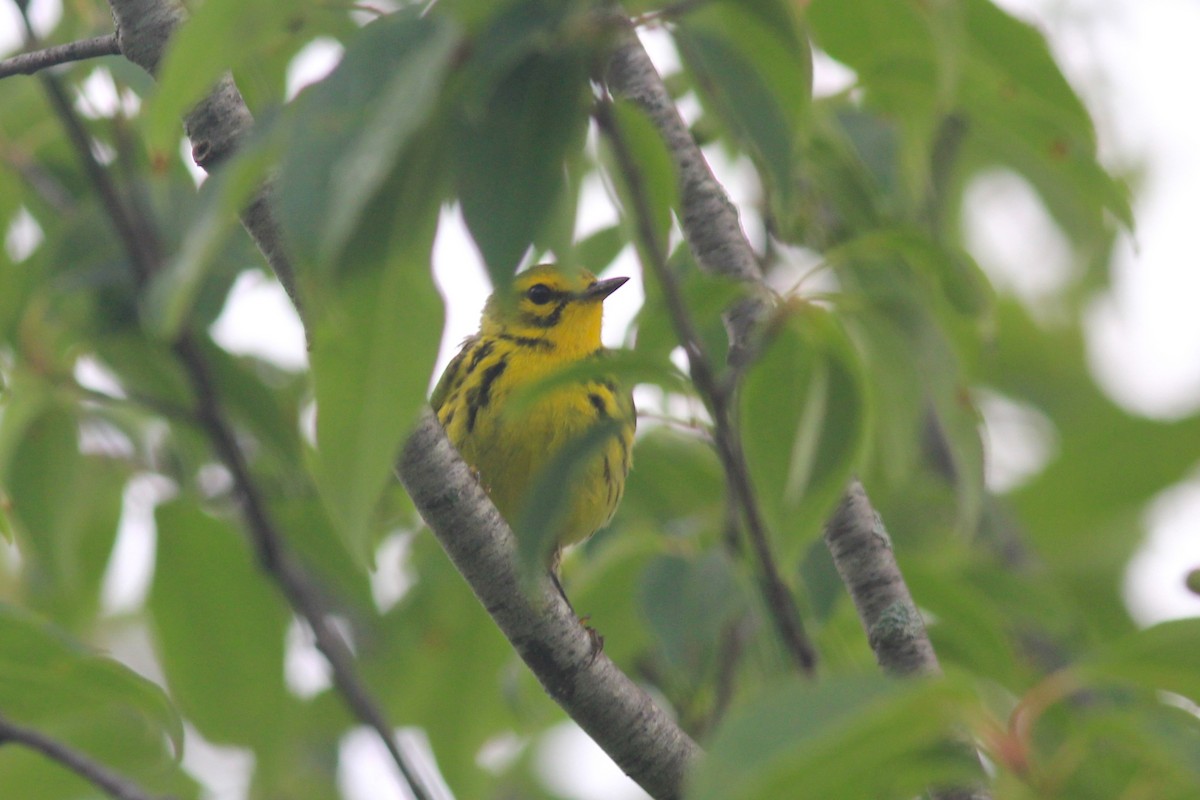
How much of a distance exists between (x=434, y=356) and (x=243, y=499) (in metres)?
1.72

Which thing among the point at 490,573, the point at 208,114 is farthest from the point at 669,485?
the point at 208,114

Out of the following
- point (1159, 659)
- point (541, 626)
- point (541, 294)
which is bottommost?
point (1159, 659)

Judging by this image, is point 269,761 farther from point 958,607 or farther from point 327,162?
point 327,162

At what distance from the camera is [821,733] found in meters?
1.28

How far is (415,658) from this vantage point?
170 inches

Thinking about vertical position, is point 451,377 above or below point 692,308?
above

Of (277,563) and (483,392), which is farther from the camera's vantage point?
(483,392)

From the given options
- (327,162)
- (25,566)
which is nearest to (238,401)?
(25,566)

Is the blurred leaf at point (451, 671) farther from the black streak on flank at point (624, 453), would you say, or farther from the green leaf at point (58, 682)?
the green leaf at point (58, 682)

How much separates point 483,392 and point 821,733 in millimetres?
3344

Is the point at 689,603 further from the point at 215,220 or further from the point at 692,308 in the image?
the point at 215,220

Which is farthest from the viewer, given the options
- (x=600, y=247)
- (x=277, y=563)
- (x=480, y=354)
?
(x=480, y=354)

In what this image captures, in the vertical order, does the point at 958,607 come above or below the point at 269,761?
below

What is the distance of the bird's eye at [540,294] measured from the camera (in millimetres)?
5086
